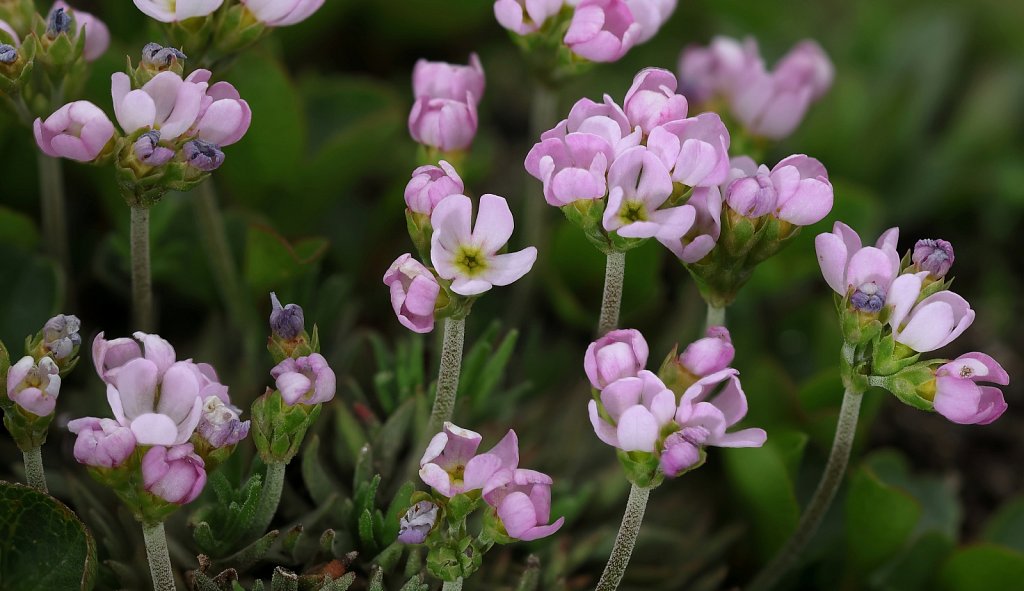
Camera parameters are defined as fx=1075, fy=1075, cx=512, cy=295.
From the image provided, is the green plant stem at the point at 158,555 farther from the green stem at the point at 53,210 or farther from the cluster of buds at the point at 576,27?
the cluster of buds at the point at 576,27

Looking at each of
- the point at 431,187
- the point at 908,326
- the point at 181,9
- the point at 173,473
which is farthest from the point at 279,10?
the point at 908,326

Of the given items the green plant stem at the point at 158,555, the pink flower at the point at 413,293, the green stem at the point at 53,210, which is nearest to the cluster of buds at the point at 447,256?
the pink flower at the point at 413,293

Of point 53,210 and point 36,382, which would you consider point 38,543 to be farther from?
point 53,210

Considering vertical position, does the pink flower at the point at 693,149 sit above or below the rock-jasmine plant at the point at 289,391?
above

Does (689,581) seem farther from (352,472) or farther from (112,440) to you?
(112,440)

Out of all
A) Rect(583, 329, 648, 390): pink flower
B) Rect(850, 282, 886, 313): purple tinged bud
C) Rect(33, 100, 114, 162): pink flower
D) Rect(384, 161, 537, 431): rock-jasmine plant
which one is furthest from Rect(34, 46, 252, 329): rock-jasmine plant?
Rect(850, 282, 886, 313): purple tinged bud

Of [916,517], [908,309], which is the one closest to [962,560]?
[916,517]
